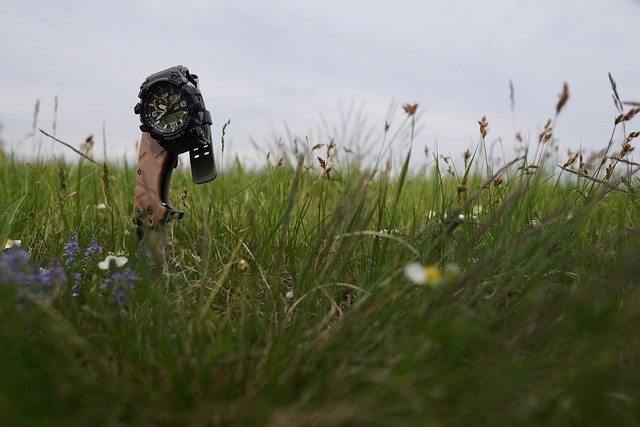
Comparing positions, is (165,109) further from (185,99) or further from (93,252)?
(93,252)

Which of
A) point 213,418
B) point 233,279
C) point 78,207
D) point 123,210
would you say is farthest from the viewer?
point 123,210

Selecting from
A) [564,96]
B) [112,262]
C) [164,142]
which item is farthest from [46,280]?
[564,96]

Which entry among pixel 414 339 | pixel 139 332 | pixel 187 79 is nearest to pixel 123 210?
pixel 187 79

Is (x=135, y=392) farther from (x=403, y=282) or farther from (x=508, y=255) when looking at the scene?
(x=508, y=255)

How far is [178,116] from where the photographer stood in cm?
231

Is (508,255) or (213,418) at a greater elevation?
(508,255)

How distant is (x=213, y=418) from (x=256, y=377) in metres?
0.19

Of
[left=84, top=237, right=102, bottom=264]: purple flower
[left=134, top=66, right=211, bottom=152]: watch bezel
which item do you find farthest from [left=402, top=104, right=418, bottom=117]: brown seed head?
[left=84, top=237, right=102, bottom=264]: purple flower

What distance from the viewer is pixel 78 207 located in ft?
9.62

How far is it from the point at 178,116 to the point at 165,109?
0.25 feet

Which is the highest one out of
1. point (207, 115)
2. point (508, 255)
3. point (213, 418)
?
point (207, 115)

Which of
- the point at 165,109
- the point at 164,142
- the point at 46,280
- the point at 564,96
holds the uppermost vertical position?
the point at 165,109

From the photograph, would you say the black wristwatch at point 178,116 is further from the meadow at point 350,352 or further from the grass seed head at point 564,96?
the grass seed head at point 564,96

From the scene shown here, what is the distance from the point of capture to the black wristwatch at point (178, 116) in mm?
2271
